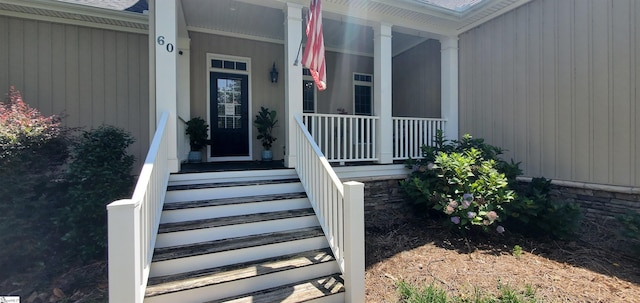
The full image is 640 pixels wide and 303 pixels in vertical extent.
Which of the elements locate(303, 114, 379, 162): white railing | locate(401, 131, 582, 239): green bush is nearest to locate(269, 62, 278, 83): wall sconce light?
locate(303, 114, 379, 162): white railing

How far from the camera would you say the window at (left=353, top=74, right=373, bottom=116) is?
7336 millimetres

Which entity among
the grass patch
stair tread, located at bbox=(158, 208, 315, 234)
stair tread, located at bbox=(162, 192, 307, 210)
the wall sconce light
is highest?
the wall sconce light

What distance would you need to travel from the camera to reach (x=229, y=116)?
605 centimetres

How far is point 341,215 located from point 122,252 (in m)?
1.73

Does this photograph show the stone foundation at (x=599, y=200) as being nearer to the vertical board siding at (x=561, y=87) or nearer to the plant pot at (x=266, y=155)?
the vertical board siding at (x=561, y=87)

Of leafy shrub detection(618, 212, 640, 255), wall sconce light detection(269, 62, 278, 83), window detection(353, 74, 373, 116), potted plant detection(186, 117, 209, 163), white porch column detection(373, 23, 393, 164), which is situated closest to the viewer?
leafy shrub detection(618, 212, 640, 255)

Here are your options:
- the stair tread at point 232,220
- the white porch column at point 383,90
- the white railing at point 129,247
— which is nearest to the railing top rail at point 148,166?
the white railing at point 129,247

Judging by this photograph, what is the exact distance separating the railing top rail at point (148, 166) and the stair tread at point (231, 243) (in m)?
0.63

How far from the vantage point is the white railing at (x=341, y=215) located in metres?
2.53

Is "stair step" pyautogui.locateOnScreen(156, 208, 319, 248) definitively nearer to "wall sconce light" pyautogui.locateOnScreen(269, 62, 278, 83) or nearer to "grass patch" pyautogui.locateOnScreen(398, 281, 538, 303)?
"grass patch" pyautogui.locateOnScreen(398, 281, 538, 303)

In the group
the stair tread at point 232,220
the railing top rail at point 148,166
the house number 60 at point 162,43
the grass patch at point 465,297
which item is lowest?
the grass patch at point 465,297

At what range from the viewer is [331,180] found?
2.98 m

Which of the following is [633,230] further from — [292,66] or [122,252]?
[122,252]

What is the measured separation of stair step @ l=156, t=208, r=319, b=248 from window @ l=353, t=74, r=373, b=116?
14.8 ft
